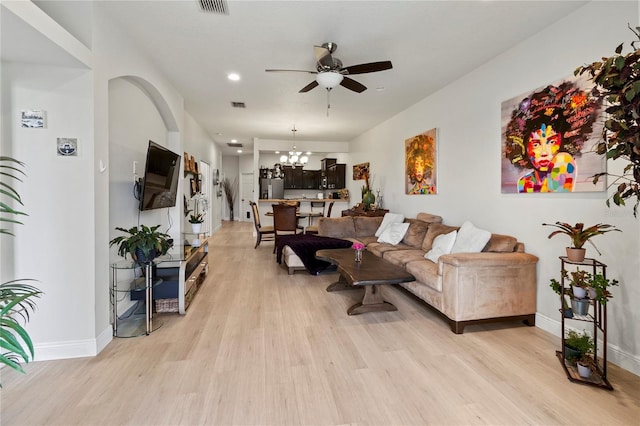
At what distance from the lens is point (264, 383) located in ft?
6.61

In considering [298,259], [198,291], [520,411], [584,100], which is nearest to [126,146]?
[198,291]

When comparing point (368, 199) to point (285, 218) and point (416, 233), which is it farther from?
point (416, 233)

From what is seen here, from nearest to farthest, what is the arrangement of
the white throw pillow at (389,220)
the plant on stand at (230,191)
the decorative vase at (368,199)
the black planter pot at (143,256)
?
the black planter pot at (143,256), the white throw pillow at (389,220), the decorative vase at (368,199), the plant on stand at (230,191)

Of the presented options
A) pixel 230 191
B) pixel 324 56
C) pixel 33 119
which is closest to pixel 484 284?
pixel 324 56

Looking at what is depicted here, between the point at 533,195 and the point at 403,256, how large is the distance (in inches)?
60.1

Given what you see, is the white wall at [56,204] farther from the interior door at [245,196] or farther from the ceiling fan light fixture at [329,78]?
the interior door at [245,196]

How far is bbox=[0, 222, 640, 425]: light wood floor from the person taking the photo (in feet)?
5.69

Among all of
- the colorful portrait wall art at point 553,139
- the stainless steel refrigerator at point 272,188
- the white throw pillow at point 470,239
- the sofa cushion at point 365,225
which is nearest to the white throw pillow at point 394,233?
the sofa cushion at point 365,225

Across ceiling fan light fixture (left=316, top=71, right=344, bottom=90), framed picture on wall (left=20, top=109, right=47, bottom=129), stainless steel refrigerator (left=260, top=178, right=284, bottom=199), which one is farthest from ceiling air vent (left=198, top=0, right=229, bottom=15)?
stainless steel refrigerator (left=260, top=178, right=284, bottom=199)

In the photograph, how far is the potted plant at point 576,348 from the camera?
7.06ft

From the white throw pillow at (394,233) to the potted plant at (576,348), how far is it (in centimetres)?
263

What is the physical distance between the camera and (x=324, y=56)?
288 centimetres

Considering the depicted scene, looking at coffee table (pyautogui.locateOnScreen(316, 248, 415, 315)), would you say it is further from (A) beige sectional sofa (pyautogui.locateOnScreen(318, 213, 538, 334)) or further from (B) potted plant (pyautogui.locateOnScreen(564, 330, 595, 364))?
(B) potted plant (pyautogui.locateOnScreen(564, 330, 595, 364))

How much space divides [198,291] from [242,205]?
9.03 m
